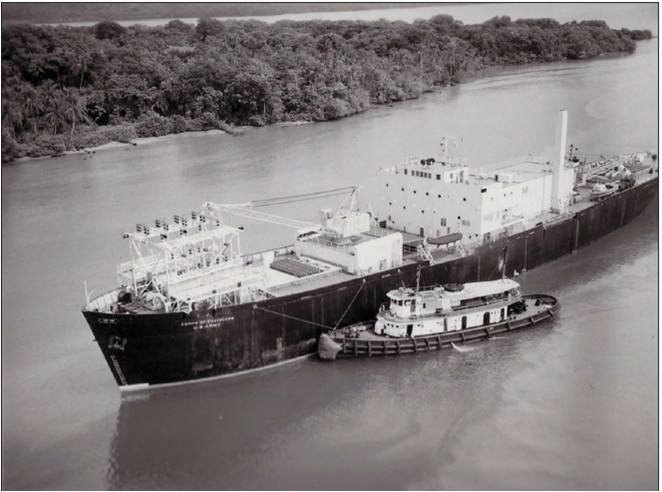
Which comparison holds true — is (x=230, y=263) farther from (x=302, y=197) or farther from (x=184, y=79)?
(x=184, y=79)

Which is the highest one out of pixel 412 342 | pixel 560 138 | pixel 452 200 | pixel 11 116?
pixel 560 138

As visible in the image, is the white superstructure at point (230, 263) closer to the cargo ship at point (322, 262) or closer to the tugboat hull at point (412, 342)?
the cargo ship at point (322, 262)

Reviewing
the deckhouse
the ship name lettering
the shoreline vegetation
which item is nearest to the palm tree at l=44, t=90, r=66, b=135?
the shoreline vegetation

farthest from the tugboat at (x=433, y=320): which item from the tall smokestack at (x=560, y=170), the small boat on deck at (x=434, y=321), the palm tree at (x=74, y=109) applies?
the palm tree at (x=74, y=109)

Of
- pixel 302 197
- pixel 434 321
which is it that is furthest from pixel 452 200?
pixel 302 197

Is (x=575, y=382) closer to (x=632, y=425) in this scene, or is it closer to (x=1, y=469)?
(x=632, y=425)

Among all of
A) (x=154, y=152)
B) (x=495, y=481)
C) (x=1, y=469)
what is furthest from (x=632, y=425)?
(x=154, y=152)
